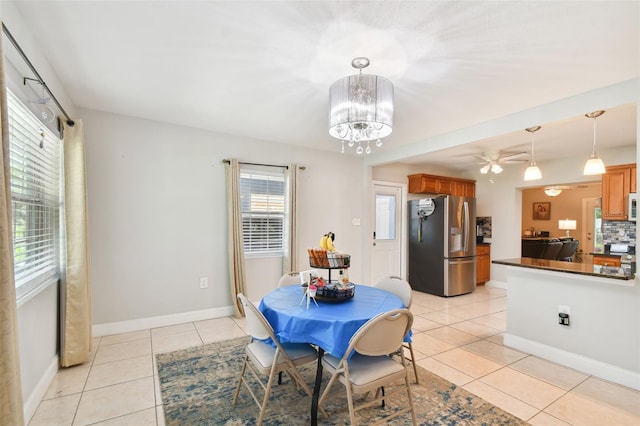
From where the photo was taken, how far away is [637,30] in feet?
6.03

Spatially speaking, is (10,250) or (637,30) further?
(637,30)

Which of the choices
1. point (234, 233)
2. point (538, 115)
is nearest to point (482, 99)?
point (538, 115)

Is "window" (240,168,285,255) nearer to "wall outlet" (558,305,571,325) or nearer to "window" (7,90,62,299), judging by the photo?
"window" (7,90,62,299)

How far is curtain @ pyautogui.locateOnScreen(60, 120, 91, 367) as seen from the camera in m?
2.66

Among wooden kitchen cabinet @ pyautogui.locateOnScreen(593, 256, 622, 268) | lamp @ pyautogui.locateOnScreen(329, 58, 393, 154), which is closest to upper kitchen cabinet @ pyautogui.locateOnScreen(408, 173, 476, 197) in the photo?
wooden kitchen cabinet @ pyautogui.locateOnScreen(593, 256, 622, 268)

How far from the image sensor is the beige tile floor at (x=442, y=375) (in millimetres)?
2076

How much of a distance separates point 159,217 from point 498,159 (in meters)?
5.01

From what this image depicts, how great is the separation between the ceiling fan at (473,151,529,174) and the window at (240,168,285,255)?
3186mm

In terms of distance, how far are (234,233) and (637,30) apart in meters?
4.03

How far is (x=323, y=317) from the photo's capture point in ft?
6.18

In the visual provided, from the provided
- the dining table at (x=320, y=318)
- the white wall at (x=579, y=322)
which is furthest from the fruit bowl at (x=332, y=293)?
the white wall at (x=579, y=322)

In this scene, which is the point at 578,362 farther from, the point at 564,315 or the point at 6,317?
the point at 6,317

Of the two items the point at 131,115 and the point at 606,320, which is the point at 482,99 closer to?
the point at 606,320

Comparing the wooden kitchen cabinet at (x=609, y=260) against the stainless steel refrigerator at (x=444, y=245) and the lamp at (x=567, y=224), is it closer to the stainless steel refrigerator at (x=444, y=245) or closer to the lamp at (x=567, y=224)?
the stainless steel refrigerator at (x=444, y=245)
